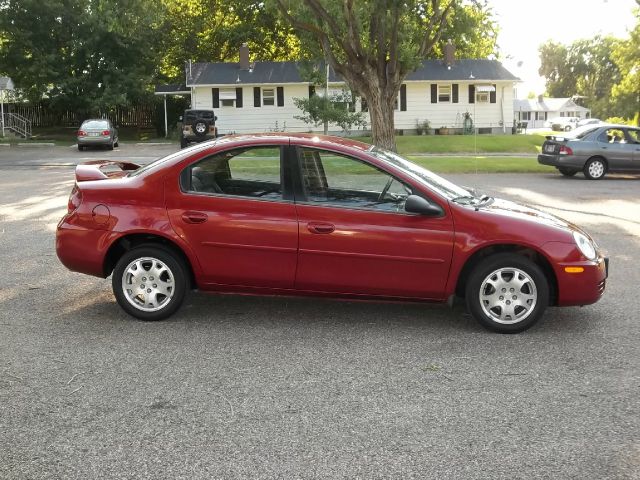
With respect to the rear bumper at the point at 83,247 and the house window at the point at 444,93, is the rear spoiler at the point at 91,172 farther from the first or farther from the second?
the house window at the point at 444,93

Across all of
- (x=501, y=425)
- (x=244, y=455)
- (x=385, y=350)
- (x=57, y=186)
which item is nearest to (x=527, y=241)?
(x=385, y=350)

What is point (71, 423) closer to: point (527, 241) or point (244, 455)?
point (244, 455)

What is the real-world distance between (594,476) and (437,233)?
263 cm

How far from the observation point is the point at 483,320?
19.4 ft

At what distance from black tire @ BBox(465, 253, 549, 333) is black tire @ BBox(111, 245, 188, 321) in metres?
2.38

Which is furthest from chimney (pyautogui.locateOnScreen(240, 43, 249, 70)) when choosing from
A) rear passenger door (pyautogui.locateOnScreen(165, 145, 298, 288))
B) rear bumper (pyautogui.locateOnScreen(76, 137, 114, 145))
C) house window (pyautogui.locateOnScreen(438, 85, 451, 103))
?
rear passenger door (pyautogui.locateOnScreen(165, 145, 298, 288))

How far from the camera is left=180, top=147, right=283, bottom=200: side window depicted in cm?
618

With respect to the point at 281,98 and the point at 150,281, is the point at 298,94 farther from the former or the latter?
the point at 150,281

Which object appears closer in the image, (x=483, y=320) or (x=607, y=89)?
(x=483, y=320)

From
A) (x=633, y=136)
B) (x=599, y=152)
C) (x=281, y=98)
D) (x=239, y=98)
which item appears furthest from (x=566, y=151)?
(x=239, y=98)

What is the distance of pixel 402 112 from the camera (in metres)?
48.0

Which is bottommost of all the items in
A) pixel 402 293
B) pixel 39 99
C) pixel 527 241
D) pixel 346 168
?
pixel 402 293

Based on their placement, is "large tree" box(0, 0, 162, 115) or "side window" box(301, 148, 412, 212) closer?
"side window" box(301, 148, 412, 212)

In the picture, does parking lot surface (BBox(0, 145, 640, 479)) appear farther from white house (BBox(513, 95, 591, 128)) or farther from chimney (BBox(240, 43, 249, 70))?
white house (BBox(513, 95, 591, 128))
